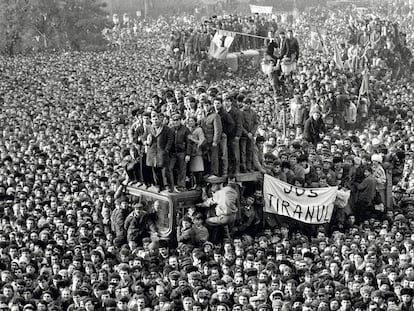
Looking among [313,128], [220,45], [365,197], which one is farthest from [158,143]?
[220,45]

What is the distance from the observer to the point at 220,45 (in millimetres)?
43344

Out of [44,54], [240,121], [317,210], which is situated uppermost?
[240,121]

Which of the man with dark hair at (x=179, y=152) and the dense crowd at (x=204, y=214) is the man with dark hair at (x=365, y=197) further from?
the man with dark hair at (x=179, y=152)

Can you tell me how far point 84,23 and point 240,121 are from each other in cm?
4150

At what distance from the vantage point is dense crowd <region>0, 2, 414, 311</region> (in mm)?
15820

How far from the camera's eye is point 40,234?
1886 centimetres

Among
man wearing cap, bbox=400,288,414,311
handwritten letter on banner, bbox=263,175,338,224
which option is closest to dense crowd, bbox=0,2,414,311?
man wearing cap, bbox=400,288,414,311

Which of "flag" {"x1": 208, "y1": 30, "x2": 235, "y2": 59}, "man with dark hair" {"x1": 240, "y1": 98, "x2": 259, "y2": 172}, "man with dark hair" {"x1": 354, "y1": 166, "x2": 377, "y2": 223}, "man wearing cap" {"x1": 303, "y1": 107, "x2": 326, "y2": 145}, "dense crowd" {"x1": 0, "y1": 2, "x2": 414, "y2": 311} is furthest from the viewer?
"flag" {"x1": 208, "y1": 30, "x2": 235, "y2": 59}

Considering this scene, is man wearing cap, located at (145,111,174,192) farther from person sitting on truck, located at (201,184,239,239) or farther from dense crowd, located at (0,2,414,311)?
person sitting on truck, located at (201,184,239,239)

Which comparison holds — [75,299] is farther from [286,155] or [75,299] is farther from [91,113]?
[91,113]

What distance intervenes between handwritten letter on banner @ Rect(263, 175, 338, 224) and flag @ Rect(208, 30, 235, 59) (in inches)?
908

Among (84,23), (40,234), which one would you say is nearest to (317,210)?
(40,234)

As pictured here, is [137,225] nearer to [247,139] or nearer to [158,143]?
Answer: [158,143]

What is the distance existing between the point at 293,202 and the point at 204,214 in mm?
1814
